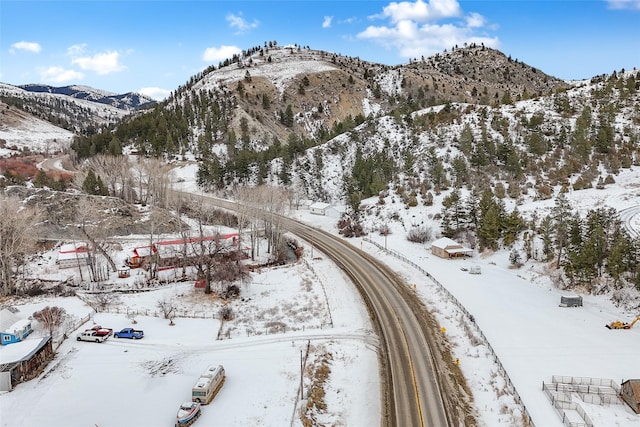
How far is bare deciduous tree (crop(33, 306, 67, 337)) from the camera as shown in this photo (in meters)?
38.4

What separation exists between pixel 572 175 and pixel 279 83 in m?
136

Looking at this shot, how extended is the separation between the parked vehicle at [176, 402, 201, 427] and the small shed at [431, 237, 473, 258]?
4330 cm

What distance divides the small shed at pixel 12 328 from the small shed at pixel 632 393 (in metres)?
47.4

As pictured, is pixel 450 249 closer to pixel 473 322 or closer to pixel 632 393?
pixel 473 322

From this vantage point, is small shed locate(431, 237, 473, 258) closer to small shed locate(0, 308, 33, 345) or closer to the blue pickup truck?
the blue pickup truck

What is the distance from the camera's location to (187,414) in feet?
83.8

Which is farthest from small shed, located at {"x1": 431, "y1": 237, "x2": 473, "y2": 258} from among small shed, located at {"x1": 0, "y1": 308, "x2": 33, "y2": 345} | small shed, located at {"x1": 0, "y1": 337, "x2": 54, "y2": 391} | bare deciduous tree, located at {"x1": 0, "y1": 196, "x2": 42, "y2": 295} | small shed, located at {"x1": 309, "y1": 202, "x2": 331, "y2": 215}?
bare deciduous tree, located at {"x1": 0, "y1": 196, "x2": 42, "y2": 295}

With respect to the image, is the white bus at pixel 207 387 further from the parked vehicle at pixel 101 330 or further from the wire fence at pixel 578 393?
the wire fence at pixel 578 393

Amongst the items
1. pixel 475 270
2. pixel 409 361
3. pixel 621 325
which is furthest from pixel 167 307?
pixel 621 325

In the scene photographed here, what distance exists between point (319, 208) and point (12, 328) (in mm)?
58939

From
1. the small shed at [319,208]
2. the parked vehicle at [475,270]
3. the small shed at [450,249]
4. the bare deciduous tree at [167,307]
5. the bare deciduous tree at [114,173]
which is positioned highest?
the bare deciduous tree at [114,173]

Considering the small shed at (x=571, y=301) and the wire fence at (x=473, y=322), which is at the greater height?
the small shed at (x=571, y=301)

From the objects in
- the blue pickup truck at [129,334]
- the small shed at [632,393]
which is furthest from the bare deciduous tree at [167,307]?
the small shed at [632,393]

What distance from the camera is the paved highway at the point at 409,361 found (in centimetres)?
2731
